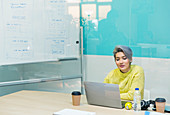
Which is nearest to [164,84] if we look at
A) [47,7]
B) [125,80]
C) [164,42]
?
[164,42]

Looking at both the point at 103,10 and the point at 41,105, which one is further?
the point at 103,10

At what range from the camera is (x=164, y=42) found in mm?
3725

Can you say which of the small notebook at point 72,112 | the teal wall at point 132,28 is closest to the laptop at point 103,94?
the small notebook at point 72,112

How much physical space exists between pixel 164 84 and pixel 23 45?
2091 mm

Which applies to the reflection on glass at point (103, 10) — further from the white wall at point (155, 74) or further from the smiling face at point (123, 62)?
the smiling face at point (123, 62)

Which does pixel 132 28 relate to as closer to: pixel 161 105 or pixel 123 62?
pixel 123 62

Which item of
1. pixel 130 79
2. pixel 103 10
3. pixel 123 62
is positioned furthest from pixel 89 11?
pixel 130 79

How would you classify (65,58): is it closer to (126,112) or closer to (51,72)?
(51,72)

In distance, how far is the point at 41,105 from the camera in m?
2.43

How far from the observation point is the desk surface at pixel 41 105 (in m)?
2.19

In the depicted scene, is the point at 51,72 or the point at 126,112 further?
the point at 51,72

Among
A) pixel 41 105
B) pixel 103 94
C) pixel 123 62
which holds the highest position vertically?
pixel 123 62

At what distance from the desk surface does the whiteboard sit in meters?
0.92

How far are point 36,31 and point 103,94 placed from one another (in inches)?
74.7
